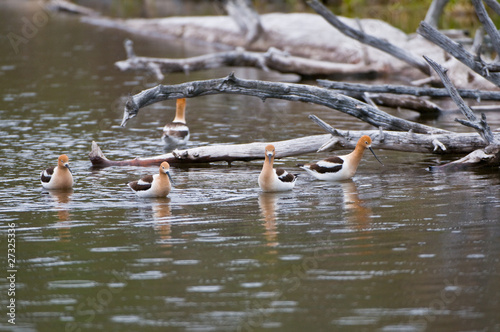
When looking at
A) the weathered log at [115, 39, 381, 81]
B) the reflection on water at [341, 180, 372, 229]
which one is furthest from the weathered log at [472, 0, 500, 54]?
the weathered log at [115, 39, 381, 81]

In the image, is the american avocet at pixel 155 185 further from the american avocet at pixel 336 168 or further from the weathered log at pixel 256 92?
the american avocet at pixel 336 168

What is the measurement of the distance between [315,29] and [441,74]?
17.4 meters

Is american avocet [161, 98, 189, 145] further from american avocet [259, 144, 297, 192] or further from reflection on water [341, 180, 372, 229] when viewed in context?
reflection on water [341, 180, 372, 229]

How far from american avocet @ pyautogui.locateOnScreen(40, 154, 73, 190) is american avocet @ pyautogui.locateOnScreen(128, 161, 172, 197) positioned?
1126 mm

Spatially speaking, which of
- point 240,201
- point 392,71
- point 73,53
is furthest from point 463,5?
point 240,201

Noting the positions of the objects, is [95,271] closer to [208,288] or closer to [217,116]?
[208,288]

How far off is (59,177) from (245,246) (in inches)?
154

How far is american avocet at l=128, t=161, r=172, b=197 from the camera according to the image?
10.5 m

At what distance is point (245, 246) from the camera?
813 cm

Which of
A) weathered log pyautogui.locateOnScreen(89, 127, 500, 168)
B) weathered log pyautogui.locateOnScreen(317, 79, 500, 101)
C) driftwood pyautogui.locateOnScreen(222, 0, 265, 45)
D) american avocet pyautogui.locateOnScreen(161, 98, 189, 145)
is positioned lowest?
weathered log pyautogui.locateOnScreen(89, 127, 500, 168)

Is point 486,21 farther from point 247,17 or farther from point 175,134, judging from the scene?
point 247,17

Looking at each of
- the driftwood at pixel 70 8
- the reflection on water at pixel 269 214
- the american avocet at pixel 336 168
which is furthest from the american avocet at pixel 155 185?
the driftwood at pixel 70 8

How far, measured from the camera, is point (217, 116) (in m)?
18.0

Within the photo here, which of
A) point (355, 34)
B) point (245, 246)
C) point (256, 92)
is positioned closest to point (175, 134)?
point (256, 92)
